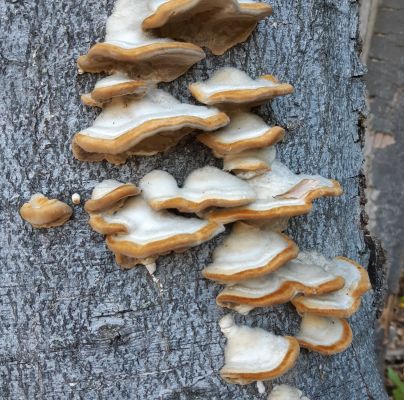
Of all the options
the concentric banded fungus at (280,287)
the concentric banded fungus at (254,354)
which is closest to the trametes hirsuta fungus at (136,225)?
the concentric banded fungus at (280,287)

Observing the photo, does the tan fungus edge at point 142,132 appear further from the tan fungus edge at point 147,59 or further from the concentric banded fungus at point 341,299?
the concentric banded fungus at point 341,299

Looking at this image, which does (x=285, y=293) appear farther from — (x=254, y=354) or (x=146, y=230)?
(x=146, y=230)

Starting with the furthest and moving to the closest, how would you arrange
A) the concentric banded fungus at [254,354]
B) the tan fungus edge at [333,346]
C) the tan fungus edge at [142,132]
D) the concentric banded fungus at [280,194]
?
the tan fungus edge at [333,346], the concentric banded fungus at [254,354], the concentric banded fungus at [280,194], the tan fungus edge at [142,132]

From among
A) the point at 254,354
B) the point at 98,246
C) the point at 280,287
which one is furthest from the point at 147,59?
the point at 254,354

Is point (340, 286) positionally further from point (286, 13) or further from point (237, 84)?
point (286, 13)

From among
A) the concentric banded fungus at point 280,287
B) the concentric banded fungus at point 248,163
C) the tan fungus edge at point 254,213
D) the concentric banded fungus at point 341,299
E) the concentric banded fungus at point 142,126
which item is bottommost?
the concentric banded fungus at point 341,299

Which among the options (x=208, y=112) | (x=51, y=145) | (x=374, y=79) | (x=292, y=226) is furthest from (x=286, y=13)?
(x=374, y=79)

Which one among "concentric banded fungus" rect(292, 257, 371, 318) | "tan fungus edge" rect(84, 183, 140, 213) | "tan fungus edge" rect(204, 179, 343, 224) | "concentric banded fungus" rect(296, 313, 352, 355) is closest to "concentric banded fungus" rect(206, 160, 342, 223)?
"tan fungus edge" rect(204, 179, 343, 224)
